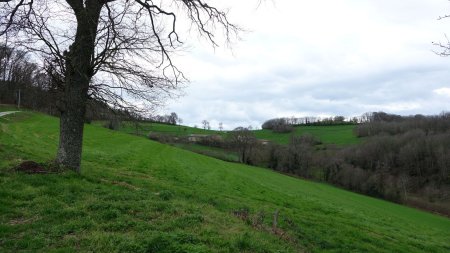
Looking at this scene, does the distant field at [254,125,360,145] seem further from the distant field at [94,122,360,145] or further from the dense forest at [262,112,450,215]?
the dense forest at [262,112,450,215]

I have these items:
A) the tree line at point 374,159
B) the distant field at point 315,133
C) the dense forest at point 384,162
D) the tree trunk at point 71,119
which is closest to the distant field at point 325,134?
the distant field at point 315,133

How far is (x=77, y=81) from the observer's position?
12.7 meters

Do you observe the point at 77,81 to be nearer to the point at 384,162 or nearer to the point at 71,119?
the point at 71,119

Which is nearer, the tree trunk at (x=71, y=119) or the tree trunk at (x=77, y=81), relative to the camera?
the tree trunk at (x=77, y=81)

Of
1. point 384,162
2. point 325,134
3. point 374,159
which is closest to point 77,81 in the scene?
point 384,162

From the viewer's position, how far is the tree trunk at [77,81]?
12.4m

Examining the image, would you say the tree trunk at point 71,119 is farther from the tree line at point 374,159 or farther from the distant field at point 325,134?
the distant field at point 325,134

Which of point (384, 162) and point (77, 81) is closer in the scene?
point (77, 81)

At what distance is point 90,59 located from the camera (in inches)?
502

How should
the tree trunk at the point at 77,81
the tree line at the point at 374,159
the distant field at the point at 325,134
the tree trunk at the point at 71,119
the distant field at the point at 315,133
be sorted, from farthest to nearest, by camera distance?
the distant field at the point at 325,134 < the distant field at the point at 315,133 < the tree line at the point at 374,159 < the tree trunk at the point at 71,119 < the tree trunk at the point at 77,81

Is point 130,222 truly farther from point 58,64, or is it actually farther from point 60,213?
point 58,64

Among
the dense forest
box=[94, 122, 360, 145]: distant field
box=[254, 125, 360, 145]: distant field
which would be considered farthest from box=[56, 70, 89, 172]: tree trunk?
box=[254, 125, 360, 145]: distant field

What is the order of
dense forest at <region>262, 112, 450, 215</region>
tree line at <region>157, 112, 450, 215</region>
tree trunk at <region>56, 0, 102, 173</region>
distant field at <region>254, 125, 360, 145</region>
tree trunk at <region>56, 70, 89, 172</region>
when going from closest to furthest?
tree trunk at <region>56, 0, 102, 173</region> < tree trunk at <region>56, 70, 89, 172</region> < dense forest at <region>262, 112, 450, 215</region> < tree line at <region>157, 112, 450, 215</region> < distant field at <region>254, 125, 360, 145</region>

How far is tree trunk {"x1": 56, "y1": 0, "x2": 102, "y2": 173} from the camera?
1241 cm
